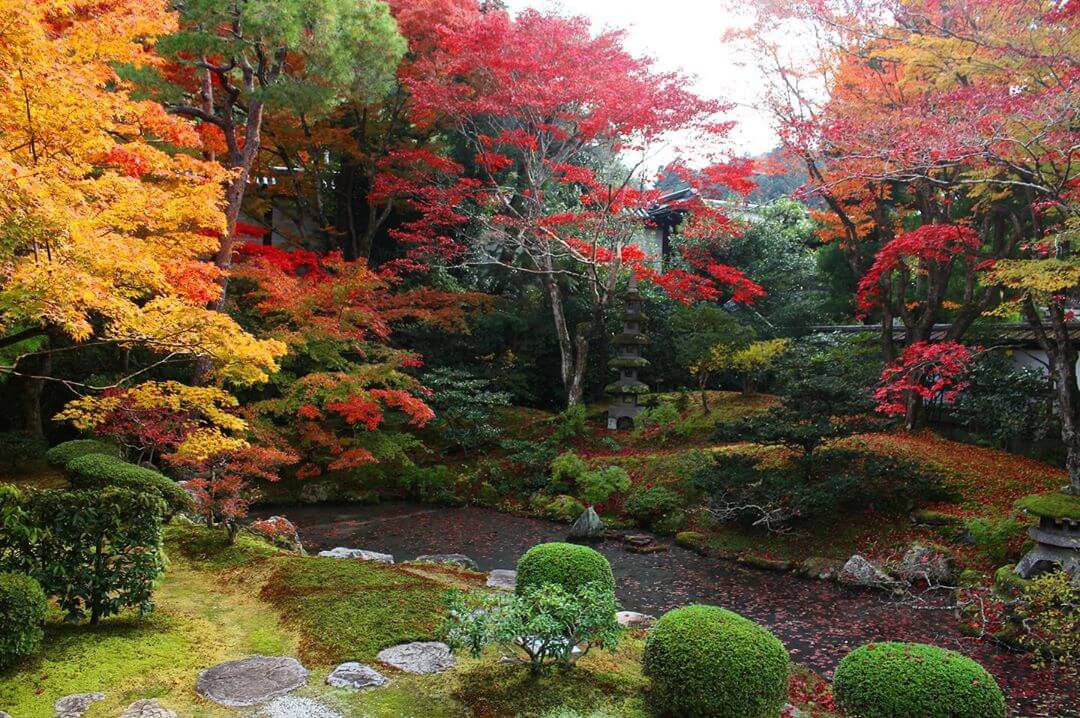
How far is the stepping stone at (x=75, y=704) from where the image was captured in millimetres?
4531

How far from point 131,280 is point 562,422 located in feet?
36.9

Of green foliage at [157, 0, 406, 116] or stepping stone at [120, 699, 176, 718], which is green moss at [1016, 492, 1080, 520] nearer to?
stepping stone at [120, 699, 176, 718]

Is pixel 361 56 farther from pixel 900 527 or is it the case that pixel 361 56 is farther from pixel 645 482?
pixel 900 527

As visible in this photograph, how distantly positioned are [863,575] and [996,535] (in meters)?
1.85

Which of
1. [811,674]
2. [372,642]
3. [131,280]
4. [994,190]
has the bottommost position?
[811,674]

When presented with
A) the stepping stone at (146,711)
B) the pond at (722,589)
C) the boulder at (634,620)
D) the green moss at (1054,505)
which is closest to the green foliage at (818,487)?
the pond at (722,589)

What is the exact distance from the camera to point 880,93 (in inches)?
491

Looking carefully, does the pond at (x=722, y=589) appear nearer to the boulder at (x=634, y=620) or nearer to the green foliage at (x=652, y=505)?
the boulder at (x=634, y=620)

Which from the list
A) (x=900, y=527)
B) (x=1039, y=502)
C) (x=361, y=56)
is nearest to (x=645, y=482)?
(x=900, y=527)

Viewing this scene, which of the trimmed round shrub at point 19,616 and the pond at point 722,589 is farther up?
the trimmed round shrub at point 19,616

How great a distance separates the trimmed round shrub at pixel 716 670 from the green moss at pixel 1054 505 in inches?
197

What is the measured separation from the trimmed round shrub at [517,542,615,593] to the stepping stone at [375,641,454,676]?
0.88 m

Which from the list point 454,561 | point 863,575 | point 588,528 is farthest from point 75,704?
point 863,575

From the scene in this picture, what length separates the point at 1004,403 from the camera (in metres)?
12.8
